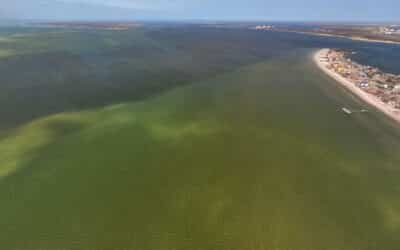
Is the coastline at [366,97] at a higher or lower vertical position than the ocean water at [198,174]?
higher

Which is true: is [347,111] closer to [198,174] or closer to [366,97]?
[366,97]

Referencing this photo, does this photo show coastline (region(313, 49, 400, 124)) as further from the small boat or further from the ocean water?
the small boat

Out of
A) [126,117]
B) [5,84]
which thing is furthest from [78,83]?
[126,117]

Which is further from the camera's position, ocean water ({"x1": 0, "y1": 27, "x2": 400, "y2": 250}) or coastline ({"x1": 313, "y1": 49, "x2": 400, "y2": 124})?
coastline ({"x1": 313, "y1": 49, "x2": 400, "y2": 124})

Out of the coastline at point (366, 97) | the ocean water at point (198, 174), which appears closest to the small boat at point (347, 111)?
the ocean water at point (198, 174)

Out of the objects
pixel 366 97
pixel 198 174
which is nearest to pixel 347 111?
pixel 366 97

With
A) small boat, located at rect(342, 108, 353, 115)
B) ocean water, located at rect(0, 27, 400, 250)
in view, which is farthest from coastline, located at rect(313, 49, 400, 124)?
small boat, located at rect(342, 108, 353, 115)

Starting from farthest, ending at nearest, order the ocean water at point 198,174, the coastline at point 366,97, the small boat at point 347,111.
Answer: the small boat at point 347,111 < the coastline at point 366,97 < the ocean water at point 198,174

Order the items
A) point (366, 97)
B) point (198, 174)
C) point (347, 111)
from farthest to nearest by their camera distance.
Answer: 1. point (366, 97)
2. point (347, 111)
3. point (198, 174)

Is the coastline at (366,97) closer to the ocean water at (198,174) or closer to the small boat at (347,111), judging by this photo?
the ocean water at (198,174)
